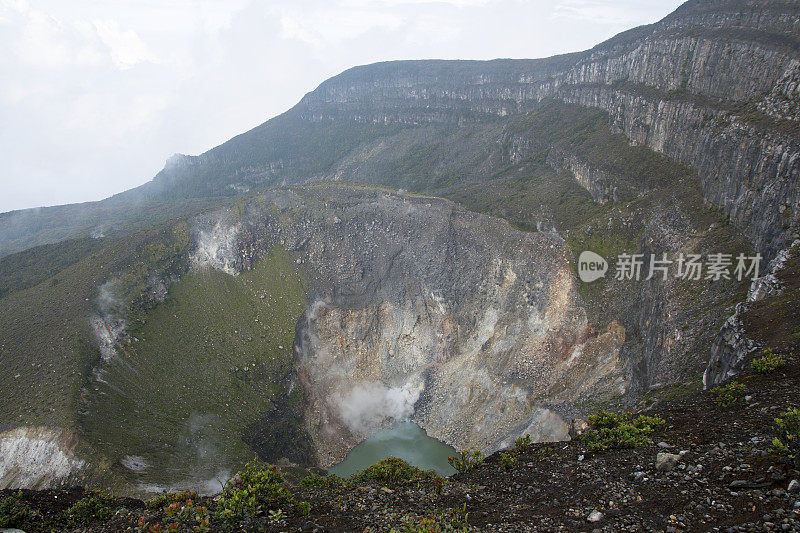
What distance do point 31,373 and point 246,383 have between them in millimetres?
21455

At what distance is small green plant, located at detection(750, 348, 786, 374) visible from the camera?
68.3ft

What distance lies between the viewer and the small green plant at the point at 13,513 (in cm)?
1551

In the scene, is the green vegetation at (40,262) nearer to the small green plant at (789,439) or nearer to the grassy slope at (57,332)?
the grassy slope at (57,332)

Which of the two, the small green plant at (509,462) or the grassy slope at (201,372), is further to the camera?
the grassy slope at (201,372)

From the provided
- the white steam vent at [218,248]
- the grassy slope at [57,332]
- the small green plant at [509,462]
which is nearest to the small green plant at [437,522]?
the small green plant at [509,462]

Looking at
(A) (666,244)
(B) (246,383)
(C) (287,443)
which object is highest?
(A) (666,244)

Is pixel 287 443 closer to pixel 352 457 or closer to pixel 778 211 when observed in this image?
pixel 352 457

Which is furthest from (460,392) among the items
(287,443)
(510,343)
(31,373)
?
(31,373)

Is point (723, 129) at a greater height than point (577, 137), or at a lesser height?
greater

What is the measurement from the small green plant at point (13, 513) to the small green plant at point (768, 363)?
2972 cm

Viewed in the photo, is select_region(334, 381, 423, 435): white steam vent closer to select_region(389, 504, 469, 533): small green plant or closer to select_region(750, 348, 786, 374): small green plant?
select_region(750, 348, 786, 374): small green plant

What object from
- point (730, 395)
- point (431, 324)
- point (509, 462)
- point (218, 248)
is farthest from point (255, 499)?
point (218, 248)

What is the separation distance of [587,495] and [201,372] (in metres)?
52.6

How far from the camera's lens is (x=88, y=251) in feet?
266
